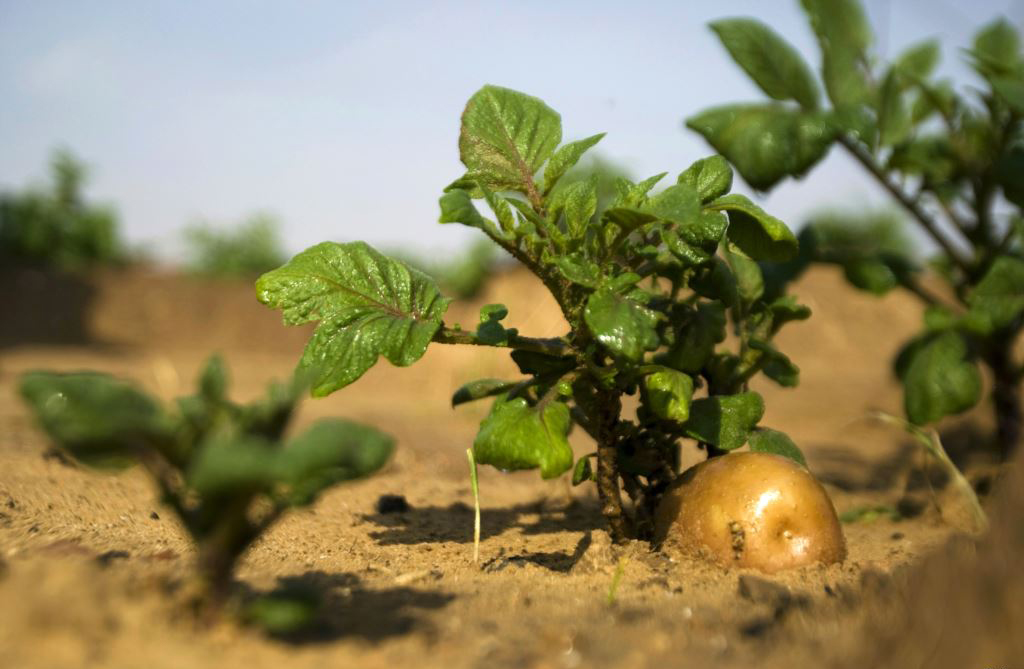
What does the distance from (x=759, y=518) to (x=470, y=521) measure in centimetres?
124

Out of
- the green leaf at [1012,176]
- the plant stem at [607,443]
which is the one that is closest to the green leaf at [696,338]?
the plant stem at [607,443]

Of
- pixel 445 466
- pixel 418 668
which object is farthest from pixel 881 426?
pixel 418 668

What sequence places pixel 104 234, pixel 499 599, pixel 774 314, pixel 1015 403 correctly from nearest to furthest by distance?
pixel 499 599 → pixel 774 314 → pixel 1015 403 → pixel 104 234

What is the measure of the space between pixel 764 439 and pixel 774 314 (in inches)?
18.2

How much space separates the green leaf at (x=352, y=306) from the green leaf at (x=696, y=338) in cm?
69

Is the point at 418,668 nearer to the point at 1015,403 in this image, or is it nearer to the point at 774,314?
the point at 774,314

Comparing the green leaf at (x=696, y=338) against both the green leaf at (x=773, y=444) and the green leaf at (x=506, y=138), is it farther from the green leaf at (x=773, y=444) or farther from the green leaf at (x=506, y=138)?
the green leaf at (x=506, y=138)

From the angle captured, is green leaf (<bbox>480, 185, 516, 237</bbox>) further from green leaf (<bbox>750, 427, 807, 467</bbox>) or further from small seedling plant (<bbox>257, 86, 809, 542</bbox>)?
green leaf (<bbox>750, 427, 807, 467</bbox>)

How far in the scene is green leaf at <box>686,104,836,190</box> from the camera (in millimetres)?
2984

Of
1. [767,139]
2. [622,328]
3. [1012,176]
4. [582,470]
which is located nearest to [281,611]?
[622,328]

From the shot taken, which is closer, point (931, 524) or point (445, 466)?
point (931, 524)

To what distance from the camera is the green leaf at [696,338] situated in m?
2.58

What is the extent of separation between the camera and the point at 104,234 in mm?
18188

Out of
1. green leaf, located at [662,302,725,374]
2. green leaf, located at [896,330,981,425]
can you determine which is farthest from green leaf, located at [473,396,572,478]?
green leaf, located at [896,330,981,425]
